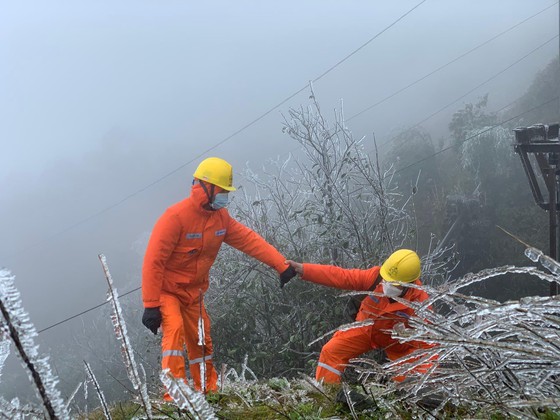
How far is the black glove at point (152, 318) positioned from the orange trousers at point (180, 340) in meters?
0.07

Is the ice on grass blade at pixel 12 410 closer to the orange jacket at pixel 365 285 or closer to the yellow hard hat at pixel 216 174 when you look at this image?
the orange jacket at pixel 365 285

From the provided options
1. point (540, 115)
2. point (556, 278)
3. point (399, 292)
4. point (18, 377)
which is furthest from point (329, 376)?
point (18, 377)

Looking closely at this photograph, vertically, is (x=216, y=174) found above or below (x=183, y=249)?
above

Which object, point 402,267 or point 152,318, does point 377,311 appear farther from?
point 152,318

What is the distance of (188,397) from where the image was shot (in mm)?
878

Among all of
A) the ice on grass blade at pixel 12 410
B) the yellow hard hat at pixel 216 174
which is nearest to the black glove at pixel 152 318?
Answer: the yellow hard hat at pixel 216 174

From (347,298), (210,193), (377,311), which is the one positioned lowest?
(347,298)

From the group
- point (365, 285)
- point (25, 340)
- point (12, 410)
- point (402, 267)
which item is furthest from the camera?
point (365, 285)

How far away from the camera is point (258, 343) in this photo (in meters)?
10.1

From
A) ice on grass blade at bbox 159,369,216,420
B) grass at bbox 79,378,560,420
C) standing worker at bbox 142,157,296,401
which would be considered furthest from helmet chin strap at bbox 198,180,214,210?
ice on grass blade at bbox 159,369,216,420

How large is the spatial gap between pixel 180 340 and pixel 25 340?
14.0 feet

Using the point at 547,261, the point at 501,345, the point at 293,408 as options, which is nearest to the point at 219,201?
the point at 293,408

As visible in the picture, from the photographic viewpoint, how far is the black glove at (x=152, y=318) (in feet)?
15.6

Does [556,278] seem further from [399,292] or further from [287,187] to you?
[287,187]
